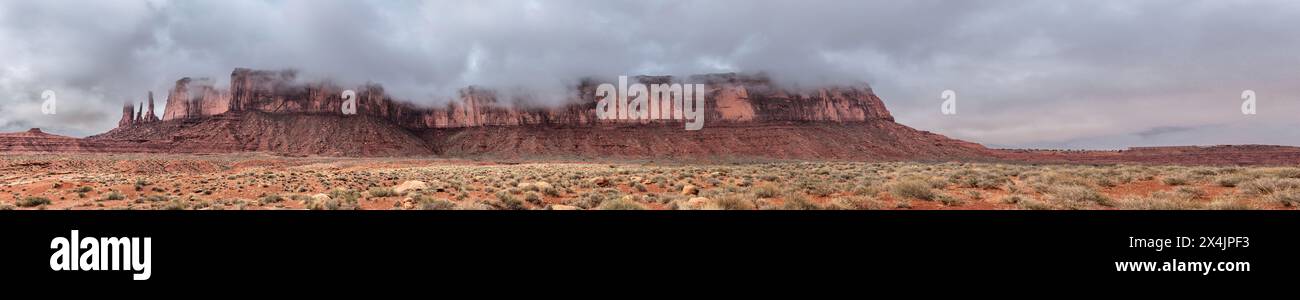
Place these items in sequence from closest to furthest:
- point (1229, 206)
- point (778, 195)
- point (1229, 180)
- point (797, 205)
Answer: point (1229, 206) < point (797, 205) < point (778, 195) < point (1229, 180)

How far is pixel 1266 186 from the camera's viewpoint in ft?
30.7

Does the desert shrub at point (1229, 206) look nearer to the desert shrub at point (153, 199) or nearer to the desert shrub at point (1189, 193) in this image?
the desert shrub at point (1189, 193)

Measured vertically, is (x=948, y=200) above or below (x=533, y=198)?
above

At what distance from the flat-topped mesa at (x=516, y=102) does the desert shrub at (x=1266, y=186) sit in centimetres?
9590

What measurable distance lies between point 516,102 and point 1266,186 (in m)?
114

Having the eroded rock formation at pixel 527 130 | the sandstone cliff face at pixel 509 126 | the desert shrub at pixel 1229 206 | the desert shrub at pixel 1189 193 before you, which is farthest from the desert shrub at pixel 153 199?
the sandstone cliff face at pixel 509 126

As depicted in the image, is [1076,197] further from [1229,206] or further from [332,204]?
[332,204]

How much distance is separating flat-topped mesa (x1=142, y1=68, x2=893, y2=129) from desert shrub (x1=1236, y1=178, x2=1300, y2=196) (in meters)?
95.9

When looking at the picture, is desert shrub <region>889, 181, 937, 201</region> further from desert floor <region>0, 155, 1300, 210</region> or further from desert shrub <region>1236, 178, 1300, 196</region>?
desert shrub <region>1236, 178, 1300, 196</region>

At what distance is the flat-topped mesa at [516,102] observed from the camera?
95312mm

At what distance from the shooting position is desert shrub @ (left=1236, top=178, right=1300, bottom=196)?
9.11m

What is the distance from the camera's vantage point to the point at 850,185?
12.5m

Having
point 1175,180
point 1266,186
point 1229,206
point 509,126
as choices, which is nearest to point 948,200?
point 1229,206

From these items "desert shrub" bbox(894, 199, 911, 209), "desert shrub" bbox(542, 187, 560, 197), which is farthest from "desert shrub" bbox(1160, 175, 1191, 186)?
"desert shrub" bbox(542, 187, 560, 197)
